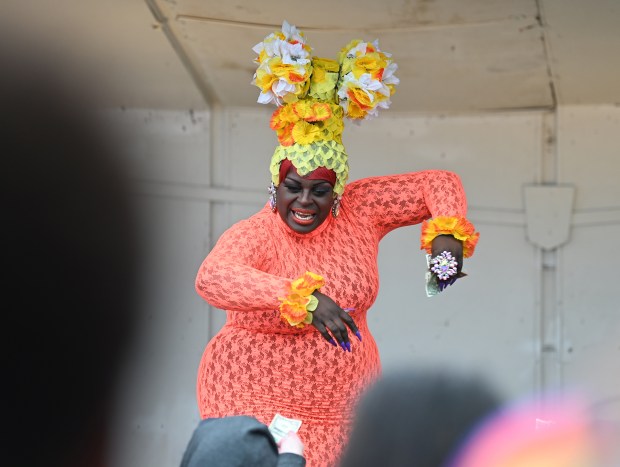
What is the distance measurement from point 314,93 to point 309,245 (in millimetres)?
444

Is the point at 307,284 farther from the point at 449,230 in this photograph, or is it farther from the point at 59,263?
the point at 59,263

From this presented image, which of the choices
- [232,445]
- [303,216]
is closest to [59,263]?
[303,216]

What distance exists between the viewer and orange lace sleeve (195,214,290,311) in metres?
3.28

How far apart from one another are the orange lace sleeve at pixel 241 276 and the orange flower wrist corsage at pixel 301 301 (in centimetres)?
5

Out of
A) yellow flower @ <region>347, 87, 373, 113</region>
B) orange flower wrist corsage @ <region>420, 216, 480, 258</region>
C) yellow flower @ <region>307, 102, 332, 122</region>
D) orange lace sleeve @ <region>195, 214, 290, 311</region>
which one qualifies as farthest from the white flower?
orange lace sleeve @ <region>195, 214, 290, 311</region>

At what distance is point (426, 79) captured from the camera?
16.1 feet

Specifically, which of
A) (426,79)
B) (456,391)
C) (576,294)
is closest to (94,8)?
(426,79)

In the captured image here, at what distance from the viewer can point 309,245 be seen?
3592mm

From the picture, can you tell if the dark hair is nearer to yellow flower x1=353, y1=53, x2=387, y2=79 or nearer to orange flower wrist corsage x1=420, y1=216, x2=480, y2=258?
orange flower wrist corsage x1=420, y1=216, x2=480, y2=258

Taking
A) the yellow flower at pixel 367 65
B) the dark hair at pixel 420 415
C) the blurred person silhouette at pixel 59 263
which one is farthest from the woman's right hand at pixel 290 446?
the blurred person silhouette at pixel 59 263

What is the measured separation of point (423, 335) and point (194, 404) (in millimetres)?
1049

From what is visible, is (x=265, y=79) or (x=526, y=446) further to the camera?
(x=265, y=79)

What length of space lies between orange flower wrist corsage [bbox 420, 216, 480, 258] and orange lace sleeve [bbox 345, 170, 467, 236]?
0.50 ft

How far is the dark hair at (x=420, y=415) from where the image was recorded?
6.02 feet
